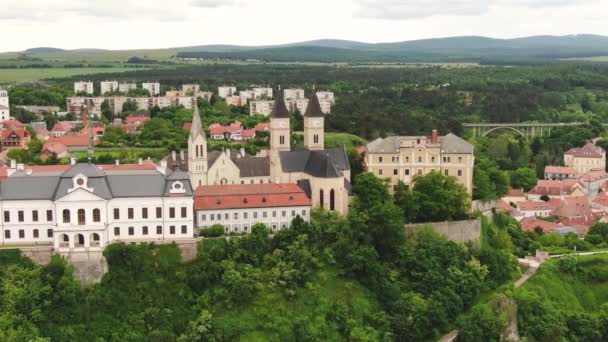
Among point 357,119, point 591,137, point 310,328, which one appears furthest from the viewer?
point 591,137

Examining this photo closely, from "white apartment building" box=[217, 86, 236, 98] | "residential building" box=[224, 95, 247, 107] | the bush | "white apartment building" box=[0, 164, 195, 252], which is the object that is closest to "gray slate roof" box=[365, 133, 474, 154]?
the bush

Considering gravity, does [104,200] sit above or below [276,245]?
above

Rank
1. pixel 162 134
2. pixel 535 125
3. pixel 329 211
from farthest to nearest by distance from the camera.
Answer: pixel 535 125 < pixel 162 134 < pixel 329 211

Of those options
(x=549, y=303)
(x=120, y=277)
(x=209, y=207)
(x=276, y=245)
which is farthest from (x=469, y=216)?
(x=120, y=277)

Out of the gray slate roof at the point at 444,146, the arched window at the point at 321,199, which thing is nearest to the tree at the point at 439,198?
the gray slate roof at the point at 444,146

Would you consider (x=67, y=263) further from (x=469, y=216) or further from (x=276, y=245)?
Answer: (x=469, y=216)

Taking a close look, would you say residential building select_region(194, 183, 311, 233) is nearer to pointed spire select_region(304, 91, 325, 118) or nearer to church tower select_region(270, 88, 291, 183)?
church tower select_region(270, 88, 291, 183)

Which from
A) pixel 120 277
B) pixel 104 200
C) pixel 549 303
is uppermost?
pixel 104 200
